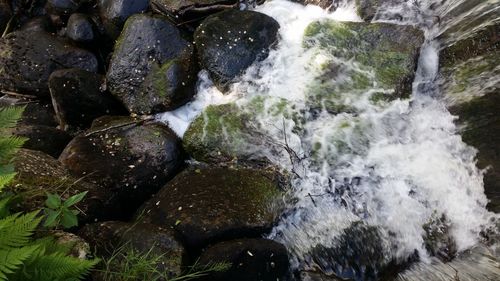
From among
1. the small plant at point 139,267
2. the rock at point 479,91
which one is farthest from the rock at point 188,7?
the small plant at point 139,267

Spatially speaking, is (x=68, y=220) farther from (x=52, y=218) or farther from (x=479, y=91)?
(x=479, y=91)

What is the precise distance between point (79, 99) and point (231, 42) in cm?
190

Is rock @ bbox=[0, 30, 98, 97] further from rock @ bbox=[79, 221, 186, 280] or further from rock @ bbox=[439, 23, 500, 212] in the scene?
rock @ bbox=[439, 23, 500, 212]

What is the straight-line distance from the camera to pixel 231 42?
537 cm

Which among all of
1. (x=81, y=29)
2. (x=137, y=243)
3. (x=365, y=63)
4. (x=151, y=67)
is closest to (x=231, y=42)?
(x=151, y=67)

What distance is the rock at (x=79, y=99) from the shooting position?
534 cm

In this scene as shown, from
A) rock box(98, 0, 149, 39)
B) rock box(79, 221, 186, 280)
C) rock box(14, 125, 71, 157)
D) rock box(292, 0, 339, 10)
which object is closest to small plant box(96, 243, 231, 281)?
rock box(79, 221, 186, 280)

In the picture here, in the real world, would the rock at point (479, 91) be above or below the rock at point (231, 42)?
above

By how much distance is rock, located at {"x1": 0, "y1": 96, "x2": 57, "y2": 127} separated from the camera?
5.70 metres

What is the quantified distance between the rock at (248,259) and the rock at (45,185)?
1.14m

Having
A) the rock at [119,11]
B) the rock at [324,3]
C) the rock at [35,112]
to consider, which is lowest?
the rock at [35,112]

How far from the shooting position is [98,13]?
20.4 ft

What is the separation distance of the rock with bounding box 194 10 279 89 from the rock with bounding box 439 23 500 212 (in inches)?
80.7

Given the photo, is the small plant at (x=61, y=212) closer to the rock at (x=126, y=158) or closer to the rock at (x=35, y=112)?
the rock at (x=126, y=158)
